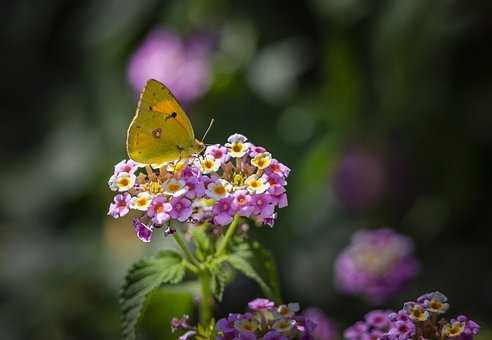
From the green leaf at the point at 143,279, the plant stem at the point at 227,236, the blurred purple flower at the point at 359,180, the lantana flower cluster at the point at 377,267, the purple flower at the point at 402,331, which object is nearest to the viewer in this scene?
the purple flower at the point at 402,331

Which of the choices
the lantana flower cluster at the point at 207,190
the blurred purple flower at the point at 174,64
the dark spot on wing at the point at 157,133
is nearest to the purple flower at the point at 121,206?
the lantana flower cluster at the point at 207,190

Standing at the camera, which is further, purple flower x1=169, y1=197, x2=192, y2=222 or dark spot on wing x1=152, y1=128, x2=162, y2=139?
dark spot on wing x1=152, y1=128, x2=162, y2=139

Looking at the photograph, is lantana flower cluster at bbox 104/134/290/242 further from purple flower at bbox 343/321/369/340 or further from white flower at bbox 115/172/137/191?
purple flower at bbox 343/321/369/340

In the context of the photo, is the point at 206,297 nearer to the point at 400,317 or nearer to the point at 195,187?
the point at 195,187

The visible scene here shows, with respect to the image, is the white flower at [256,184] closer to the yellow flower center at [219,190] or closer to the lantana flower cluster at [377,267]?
the yellow flower center at [219,190]

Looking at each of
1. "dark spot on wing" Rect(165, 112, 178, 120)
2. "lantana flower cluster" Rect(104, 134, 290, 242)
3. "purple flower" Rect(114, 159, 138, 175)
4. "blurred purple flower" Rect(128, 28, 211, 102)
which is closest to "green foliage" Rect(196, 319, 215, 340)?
"lantana flower cluster" Rect(104, 134, 290, 242)

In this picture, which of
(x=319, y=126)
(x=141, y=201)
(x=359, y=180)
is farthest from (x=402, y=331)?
(x=319, y=126)
